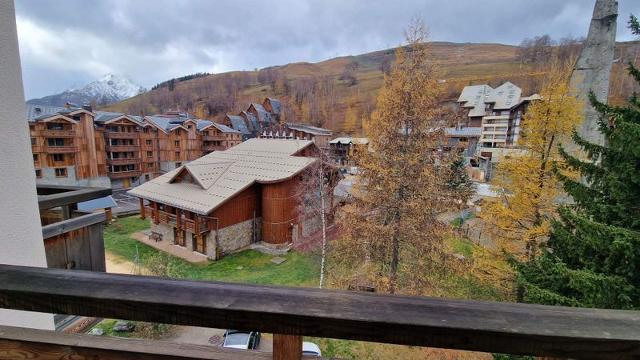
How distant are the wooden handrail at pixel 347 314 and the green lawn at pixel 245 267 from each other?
12.6m

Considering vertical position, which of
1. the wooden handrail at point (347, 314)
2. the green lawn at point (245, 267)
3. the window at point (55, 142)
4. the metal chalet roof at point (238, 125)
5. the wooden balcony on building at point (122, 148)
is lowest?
the green lawn at point (245, 267)

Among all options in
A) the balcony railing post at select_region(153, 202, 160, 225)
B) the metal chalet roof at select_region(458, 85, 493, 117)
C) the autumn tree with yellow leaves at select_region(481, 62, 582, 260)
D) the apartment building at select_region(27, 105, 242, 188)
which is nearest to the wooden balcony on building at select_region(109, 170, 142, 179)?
the apartment building at select_region(27, 105, 242, 188)

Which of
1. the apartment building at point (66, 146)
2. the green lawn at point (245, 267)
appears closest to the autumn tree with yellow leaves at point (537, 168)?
the green lawn at point (245, 267)

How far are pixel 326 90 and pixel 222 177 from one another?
67.8 m

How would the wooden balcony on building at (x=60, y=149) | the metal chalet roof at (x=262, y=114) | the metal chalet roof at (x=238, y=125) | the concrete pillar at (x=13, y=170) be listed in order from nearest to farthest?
the concrete pillar at (x=13, y=170) → the wooden balcony on building at (x=60, y=149) → the metal chalet roof at (x=238, y=125) → the metal chalet roof at (x=262, y=114)

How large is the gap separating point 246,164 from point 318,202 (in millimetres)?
5287

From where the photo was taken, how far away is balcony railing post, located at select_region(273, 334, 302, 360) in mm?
856

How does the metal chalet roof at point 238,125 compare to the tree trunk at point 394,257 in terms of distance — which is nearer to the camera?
the tree trunk at point 394,257

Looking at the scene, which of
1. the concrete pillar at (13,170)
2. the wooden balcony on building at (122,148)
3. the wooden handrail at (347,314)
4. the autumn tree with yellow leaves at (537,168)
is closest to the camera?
the wooden handrail at (347,314)

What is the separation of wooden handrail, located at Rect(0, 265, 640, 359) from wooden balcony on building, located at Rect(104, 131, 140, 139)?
3478 cm

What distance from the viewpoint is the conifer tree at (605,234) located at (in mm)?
4461

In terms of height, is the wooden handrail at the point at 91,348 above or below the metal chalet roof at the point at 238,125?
below

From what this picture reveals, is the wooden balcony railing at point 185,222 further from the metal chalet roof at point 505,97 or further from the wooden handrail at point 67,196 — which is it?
the metal chalet roof at point 505,97

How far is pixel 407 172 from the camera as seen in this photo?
29.9ft
